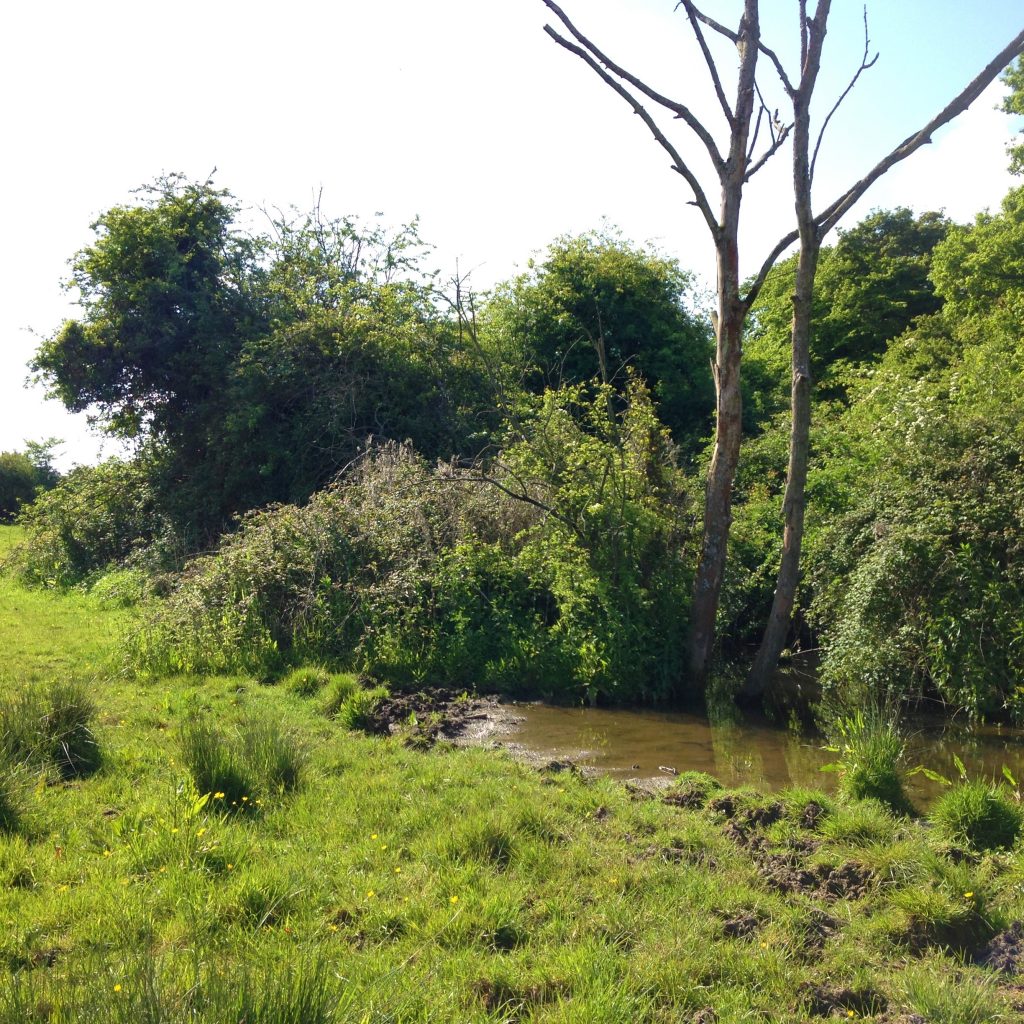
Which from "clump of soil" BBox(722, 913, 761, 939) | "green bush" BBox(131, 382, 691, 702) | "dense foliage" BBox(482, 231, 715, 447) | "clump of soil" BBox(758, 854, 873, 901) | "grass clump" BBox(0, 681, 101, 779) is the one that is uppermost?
"dense foliage" BBox(482, 231, 715, 447)

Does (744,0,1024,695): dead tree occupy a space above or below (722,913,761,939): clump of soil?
above

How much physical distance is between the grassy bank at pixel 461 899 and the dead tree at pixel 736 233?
423 cm

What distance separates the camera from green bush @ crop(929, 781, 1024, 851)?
6.03 metres

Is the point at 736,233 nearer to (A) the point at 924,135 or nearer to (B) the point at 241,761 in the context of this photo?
(A) the point at 924,135

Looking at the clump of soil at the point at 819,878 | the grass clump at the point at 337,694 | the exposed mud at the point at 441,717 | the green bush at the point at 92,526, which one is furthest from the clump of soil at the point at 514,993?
the green bush at the point at 92,526

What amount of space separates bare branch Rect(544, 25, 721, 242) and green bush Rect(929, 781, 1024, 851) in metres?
7.01

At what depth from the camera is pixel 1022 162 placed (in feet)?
78.1

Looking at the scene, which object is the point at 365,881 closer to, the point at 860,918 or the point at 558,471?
the point at 860,918

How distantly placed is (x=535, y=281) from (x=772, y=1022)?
2055 centimetres

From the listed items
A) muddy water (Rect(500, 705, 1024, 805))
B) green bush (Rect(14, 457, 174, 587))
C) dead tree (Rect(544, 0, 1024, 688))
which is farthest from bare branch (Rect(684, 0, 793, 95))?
green bush (Rect(14, 457, 174, 587))

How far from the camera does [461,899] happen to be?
480 cm

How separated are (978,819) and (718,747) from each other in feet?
10.8

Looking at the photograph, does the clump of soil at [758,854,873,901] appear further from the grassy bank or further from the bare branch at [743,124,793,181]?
the bare branch at [743,124,793,181]

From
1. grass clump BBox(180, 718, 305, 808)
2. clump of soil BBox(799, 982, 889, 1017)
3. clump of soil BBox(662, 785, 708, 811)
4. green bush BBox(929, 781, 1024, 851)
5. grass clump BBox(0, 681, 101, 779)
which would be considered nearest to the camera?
clump of soil BBox(799, 982, 889, 1017)
